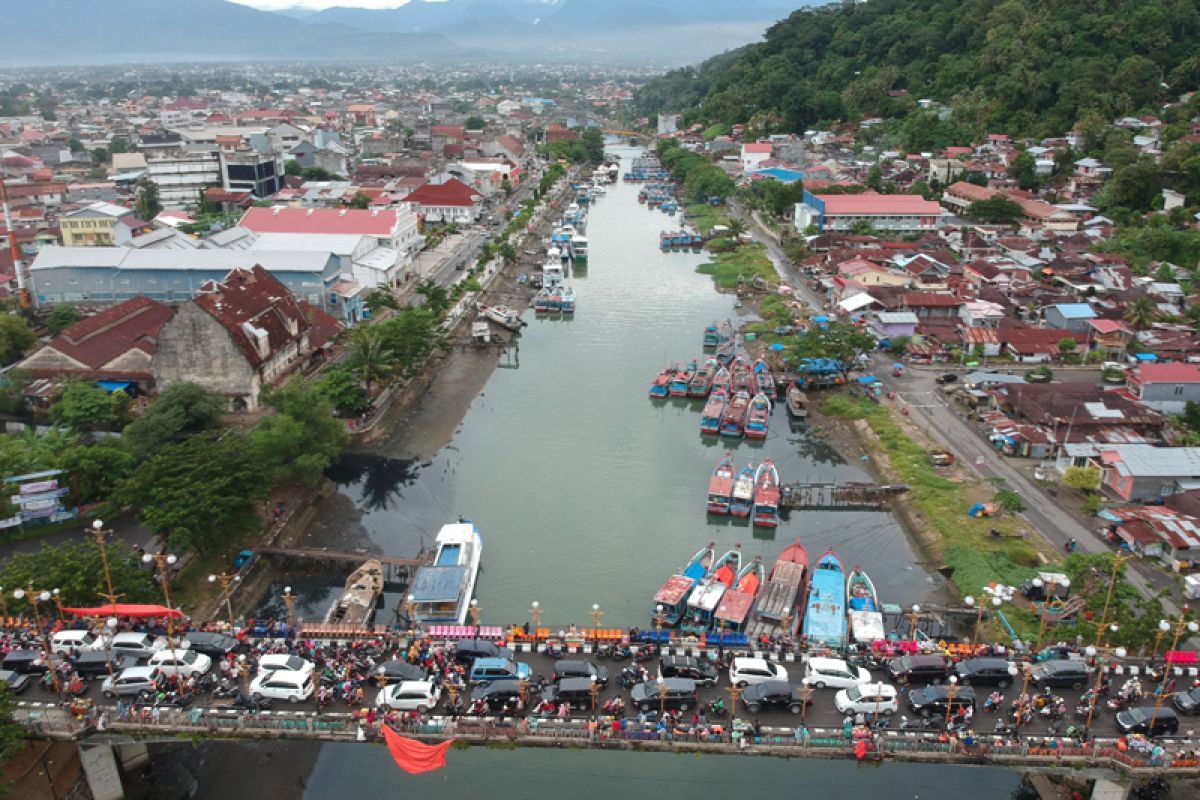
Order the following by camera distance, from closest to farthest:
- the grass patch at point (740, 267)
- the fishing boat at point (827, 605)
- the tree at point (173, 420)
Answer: the fishing boat at point (827, 605), the tree at point (173, 420), the grass patch at point (740, 267)

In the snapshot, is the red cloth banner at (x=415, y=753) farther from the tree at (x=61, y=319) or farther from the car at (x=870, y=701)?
the tree at (x=61, y=319)

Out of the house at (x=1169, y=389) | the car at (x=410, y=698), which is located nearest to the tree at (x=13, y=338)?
the car at (x=410, y=698)

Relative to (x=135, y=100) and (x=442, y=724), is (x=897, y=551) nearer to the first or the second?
(x=442, y=724)

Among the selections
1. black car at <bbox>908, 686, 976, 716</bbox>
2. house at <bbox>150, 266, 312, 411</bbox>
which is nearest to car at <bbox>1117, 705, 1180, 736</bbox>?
black car at <bbox>908, 686, 976, 716</bbox>

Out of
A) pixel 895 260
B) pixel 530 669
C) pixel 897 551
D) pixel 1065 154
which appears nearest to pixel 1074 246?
pixel 895 260

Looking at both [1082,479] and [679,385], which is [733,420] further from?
[1082,479]

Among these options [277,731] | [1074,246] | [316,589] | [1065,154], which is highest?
[1065,154]

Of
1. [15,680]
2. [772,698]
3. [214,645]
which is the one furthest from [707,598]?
[15,680]
